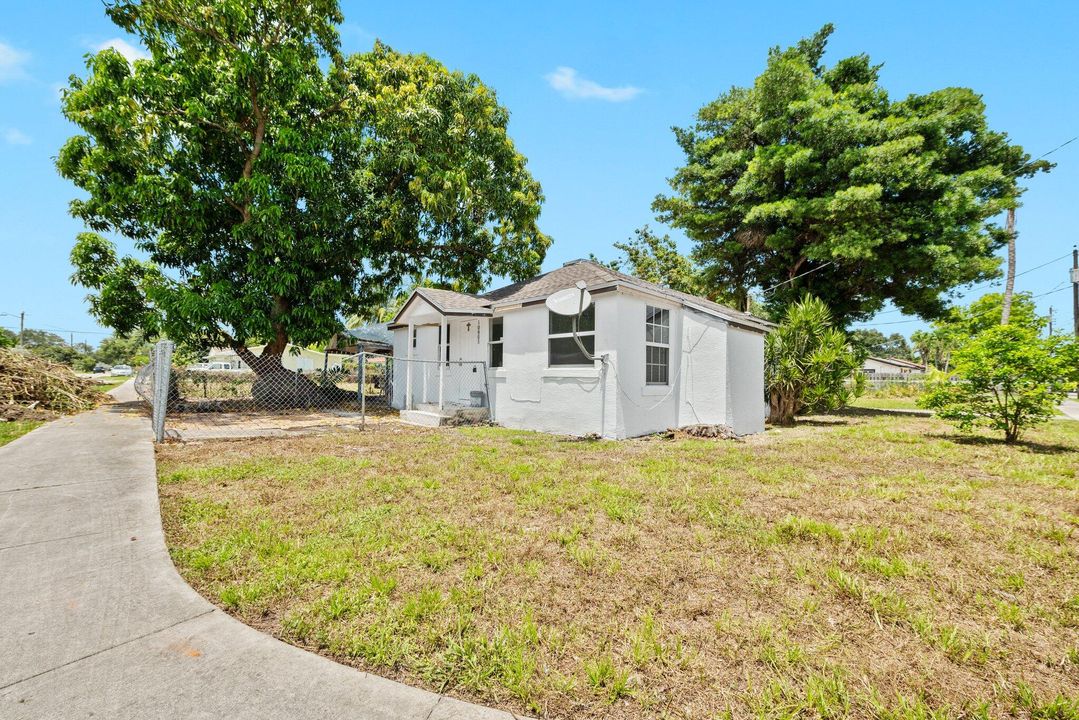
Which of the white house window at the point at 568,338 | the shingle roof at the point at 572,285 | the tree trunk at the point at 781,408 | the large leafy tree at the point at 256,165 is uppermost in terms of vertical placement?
the large leafy tree at the point at 256,165

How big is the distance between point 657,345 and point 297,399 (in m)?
12.1

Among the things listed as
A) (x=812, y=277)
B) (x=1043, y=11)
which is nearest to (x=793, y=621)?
(x=1043, y=11)

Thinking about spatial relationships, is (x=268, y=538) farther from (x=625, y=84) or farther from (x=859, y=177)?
(x=859, y=177)

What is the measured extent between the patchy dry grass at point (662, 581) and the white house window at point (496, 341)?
6.24 metres

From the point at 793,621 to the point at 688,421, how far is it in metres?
8.42

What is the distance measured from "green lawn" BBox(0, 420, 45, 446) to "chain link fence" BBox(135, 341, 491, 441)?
183cm

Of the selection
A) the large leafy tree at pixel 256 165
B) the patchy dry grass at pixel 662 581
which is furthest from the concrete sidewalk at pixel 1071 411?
the large leafy tree at pixel 256 165

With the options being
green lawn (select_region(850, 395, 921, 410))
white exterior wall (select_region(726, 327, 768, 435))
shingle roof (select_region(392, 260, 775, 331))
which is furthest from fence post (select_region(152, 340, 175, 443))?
green lawn (select_region(850, 395, 921, 410))

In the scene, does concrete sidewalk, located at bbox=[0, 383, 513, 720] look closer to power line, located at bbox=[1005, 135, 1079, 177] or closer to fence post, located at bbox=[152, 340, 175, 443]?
fence post, located at bbox=[152, 340, 175, 443]

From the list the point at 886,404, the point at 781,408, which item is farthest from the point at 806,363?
the point at 886,404

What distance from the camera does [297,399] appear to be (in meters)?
15.1

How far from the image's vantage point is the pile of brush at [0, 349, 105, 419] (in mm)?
10438

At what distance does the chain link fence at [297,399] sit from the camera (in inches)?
370

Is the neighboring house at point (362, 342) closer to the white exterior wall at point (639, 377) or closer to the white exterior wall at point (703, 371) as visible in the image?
the white exterior wall at point (639, 377)
